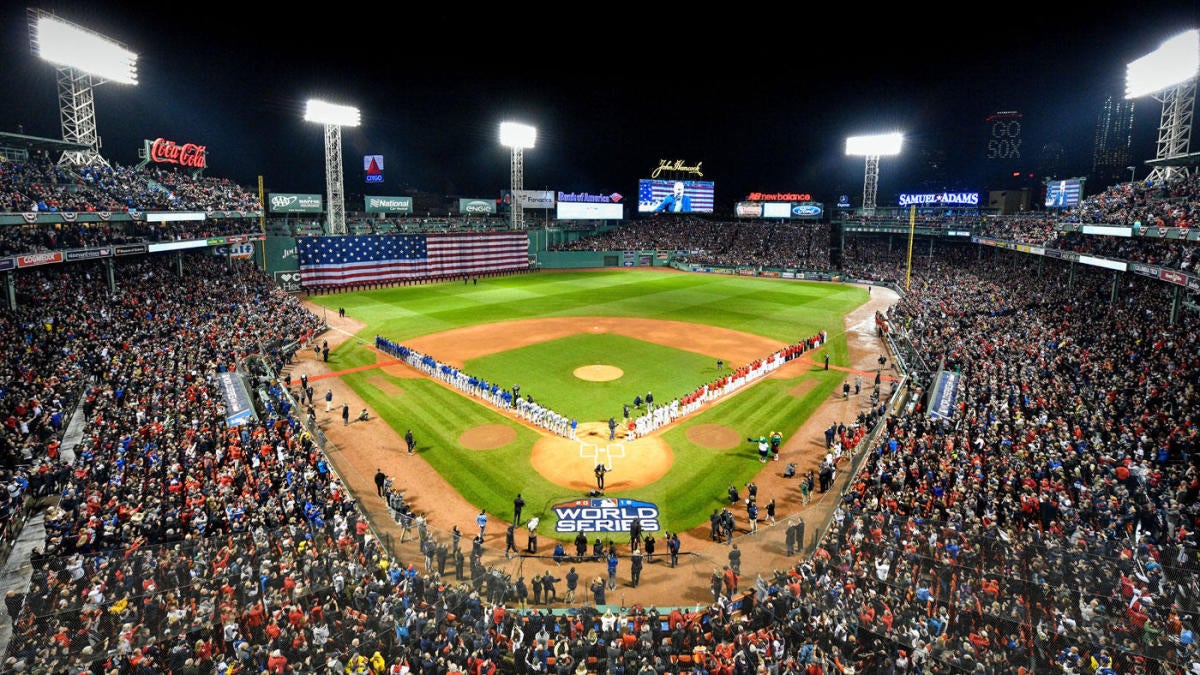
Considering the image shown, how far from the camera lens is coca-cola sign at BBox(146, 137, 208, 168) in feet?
155

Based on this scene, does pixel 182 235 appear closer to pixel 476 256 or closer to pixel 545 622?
pixel 476 256

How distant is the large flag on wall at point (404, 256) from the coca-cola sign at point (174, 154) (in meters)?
10.6

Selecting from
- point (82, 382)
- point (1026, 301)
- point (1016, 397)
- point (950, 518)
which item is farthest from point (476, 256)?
point (950, 518)

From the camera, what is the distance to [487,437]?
2489 centimetres

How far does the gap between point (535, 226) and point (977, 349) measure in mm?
64531

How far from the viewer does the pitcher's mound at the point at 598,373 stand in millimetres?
32781

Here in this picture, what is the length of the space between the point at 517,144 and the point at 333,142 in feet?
74.7

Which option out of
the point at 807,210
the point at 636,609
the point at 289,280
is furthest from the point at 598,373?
the point at 807,210

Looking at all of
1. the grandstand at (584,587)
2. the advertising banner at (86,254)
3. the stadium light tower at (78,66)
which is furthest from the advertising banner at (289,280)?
the grandstand at (584,587)

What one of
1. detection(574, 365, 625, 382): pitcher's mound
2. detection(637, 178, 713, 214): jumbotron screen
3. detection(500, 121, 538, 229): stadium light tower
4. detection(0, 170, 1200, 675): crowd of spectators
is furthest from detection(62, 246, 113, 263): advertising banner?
detection(637, 178, 713, 214): jumbotron screen

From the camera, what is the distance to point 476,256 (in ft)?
243

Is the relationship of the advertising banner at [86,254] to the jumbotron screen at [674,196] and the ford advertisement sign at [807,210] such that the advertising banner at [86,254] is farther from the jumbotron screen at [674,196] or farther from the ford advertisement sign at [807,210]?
the ford advertisement sign at [807,210]

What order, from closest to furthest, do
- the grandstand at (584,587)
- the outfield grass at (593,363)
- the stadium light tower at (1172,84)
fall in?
the grandstand at (584,587) < the outfield grass at (593,363) < the stadium light tower at (1172,84)

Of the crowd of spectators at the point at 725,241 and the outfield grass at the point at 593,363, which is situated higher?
the crowd of spectators at the point at 725,241
